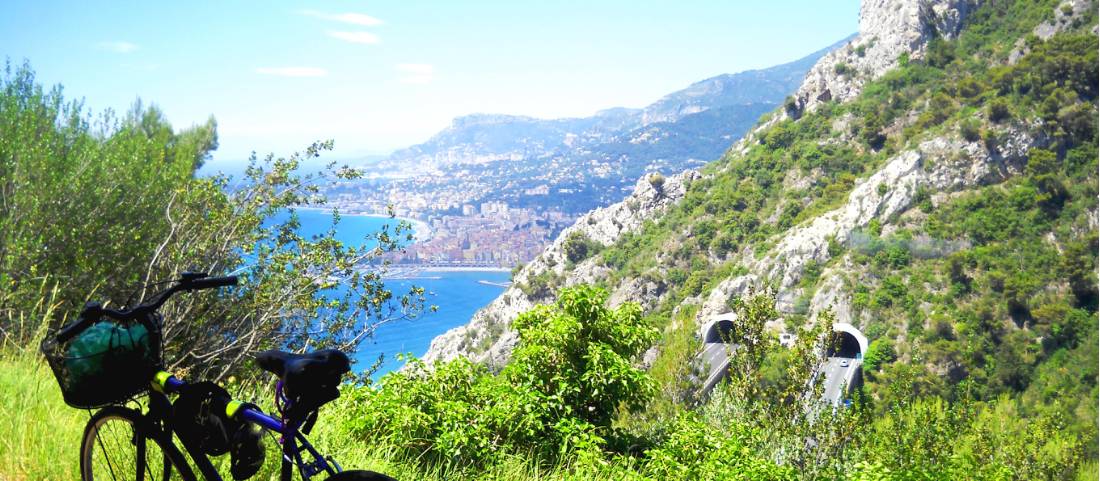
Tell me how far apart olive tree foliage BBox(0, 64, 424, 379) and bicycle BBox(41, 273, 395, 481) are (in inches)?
218

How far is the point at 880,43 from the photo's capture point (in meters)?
68.9

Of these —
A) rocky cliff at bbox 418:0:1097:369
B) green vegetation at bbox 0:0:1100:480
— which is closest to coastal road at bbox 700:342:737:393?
rocky cliff at bbox 418:0:1097:369

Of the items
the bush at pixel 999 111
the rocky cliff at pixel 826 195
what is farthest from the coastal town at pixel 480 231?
the bush at pixel 999 111

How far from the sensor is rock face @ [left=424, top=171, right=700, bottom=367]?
192ft

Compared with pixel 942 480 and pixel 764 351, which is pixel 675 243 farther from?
pixel 942 480

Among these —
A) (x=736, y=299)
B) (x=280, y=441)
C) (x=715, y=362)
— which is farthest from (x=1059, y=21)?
(x=280, y=441)

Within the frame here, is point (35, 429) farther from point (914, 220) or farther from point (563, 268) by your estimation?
point (563, 268)

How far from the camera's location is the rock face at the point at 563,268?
58375mm

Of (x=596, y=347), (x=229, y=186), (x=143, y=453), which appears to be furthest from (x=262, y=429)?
(x=229, y=186)

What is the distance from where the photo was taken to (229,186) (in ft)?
39.4

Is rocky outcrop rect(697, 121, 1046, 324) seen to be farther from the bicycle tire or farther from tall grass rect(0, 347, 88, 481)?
the bicycle tire

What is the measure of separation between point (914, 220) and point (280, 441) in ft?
178

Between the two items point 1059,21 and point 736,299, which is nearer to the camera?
point 736,299

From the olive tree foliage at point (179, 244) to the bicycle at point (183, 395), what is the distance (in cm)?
554
